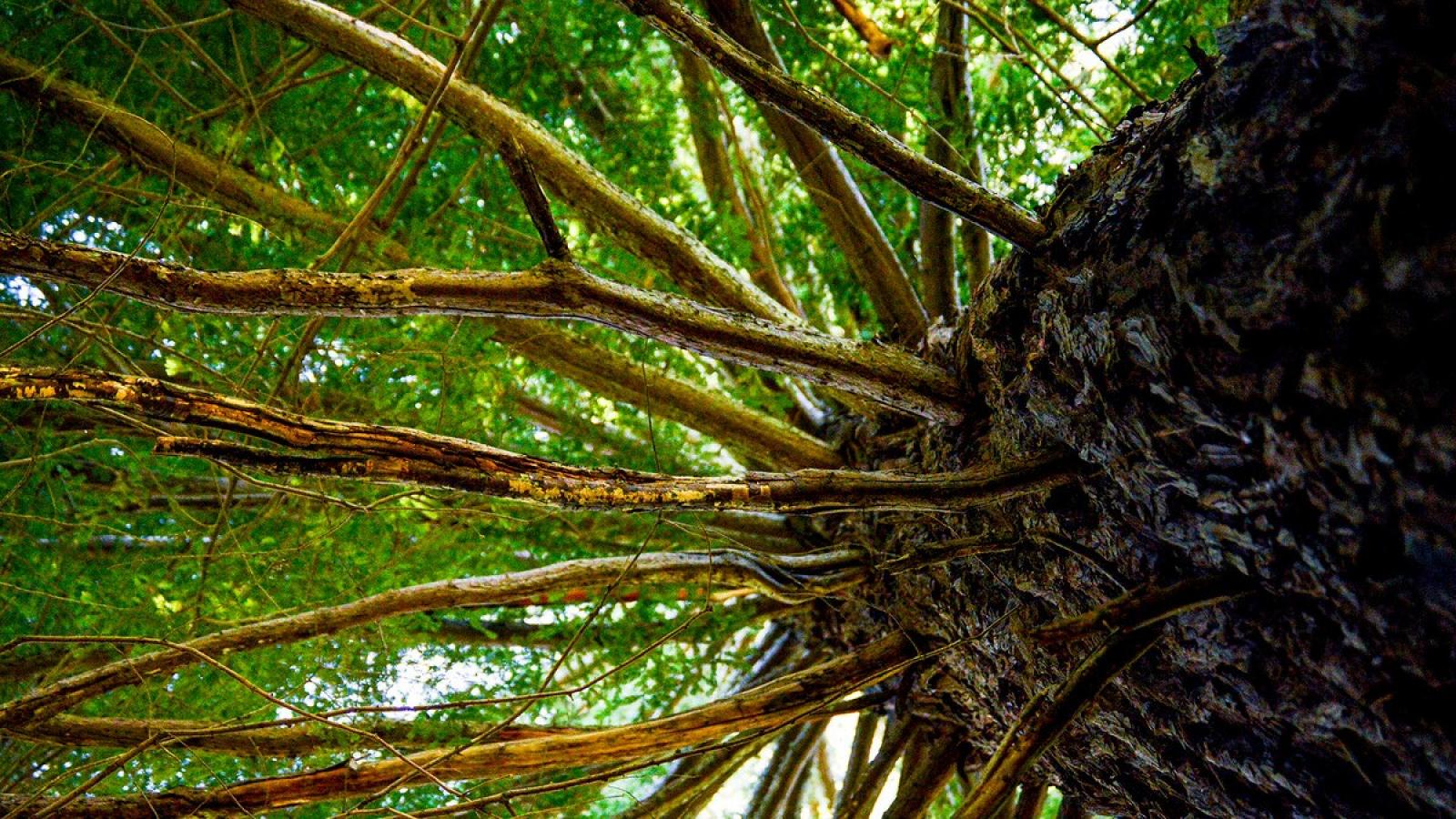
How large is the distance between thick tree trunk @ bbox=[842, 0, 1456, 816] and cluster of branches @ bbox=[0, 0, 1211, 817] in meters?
0.09

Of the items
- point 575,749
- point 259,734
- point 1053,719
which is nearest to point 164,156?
point 259,734

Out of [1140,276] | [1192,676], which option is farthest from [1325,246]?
[1192,676]

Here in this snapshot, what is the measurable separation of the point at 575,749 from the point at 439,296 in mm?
895

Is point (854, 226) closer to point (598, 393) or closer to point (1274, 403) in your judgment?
point (598, 393)

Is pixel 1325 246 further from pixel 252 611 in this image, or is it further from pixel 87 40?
pixel 87 40

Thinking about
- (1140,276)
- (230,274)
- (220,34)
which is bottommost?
(1140,276)

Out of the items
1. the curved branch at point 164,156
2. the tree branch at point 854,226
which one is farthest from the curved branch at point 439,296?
the tree branch at point 854,226

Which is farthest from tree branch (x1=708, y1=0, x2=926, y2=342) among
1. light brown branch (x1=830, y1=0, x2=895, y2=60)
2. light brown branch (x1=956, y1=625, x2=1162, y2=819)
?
light brown branch (x1=956, y1=625, x2=1162, y2=819)

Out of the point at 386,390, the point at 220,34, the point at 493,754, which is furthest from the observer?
the point at 220,34

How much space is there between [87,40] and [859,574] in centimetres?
206

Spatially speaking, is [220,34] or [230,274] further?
[220,34]

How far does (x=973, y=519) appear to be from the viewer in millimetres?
1436

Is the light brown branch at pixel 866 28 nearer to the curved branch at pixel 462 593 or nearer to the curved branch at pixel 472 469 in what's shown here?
the curved branch at pixel 462 593

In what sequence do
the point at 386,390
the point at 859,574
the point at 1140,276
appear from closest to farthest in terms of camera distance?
1. the point at 1140,276
2. the point at 859,574
3. the point at 386,390
